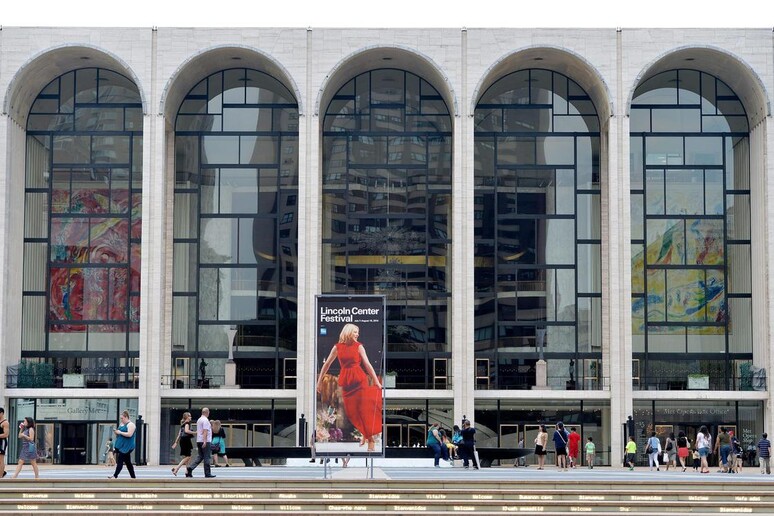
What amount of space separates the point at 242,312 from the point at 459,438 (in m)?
12.5

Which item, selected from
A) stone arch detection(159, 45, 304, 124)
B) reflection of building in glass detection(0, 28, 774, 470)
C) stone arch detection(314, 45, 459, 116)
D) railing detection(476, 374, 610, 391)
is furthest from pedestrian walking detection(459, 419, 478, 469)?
stone arch detection(159, 45, 304, 124)

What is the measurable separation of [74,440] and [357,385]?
2250 cm

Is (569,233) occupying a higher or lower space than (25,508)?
higher

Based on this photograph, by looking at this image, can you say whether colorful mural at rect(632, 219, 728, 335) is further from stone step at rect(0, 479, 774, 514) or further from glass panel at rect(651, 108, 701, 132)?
stone step at rect(0, 479, 774, 514)

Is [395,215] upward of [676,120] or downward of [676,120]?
downward

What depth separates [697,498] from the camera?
26672 millimetres

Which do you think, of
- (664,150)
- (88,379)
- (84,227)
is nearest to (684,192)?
(664,150)

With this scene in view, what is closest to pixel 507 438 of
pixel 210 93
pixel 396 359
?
pixel 396 359

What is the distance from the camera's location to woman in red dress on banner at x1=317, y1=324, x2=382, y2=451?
28.1 metres

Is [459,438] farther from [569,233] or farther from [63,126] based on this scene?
[63,126]

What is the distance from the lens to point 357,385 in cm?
2833

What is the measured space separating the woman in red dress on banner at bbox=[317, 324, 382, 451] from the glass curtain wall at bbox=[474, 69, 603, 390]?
66.3ft

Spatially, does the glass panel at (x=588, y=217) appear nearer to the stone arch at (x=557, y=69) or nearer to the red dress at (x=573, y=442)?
the stone arch at (x=557, y=69)

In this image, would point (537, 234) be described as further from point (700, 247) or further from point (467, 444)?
point (467, 444)
